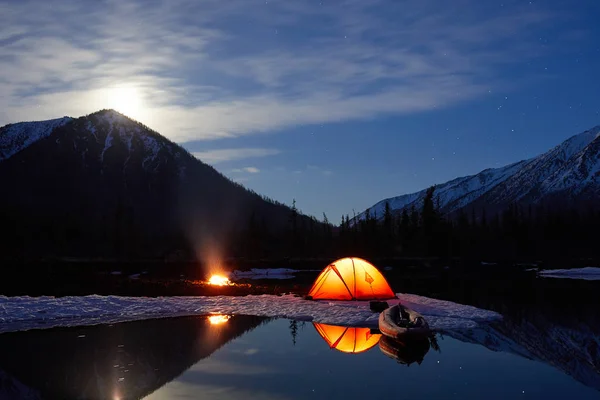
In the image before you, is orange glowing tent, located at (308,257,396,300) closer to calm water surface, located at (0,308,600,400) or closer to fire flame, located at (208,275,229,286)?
calm water surface, located at (0,308,600,400)

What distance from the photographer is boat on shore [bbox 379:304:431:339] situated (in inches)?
666

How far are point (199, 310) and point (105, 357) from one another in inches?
402

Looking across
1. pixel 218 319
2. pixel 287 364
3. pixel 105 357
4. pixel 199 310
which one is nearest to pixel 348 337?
pixel 287 364

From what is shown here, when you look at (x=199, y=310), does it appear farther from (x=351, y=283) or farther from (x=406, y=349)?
(x=406, y=349)

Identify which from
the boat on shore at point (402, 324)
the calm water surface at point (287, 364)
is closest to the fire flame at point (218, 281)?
the calm water surface at point (287, 364)

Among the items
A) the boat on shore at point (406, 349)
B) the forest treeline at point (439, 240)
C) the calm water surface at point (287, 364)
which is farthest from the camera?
the forest treeline at point (439, 240)

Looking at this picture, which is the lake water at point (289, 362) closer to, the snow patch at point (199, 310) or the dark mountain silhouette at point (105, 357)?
the dark mountain silhouette at point (105, 357)

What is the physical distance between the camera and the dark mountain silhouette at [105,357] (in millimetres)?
11289

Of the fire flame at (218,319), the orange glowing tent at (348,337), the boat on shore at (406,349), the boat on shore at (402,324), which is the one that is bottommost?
the boat on shore at (406,349)

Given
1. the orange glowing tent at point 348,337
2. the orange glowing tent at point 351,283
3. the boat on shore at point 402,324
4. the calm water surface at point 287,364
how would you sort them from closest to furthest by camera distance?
the calm water surface at point 287,364 < the orange glowing tent at point 348,337 < the boat on shore at point 402,324 < the orange glowing tent at point 351,283

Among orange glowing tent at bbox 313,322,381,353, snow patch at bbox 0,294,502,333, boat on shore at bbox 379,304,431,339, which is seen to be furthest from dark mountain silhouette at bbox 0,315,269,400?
boat on shore at bbox 379,304,431,339

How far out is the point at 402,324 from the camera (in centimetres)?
1720

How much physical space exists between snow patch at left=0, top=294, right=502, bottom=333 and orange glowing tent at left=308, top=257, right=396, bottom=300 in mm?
932

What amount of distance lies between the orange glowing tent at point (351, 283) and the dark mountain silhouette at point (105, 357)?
275 inches
